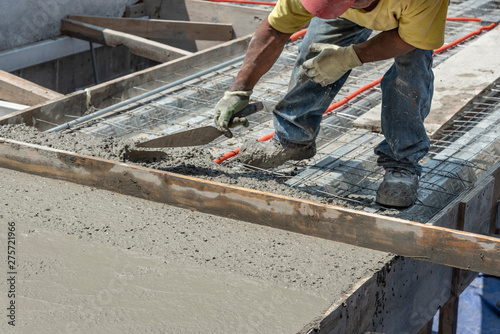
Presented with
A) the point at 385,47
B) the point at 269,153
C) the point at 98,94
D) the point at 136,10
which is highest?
the point at 385,47

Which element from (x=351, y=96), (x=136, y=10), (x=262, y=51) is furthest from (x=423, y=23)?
(x=136, y=10)

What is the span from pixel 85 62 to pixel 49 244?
3.97 m

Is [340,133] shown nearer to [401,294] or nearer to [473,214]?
[473,214]

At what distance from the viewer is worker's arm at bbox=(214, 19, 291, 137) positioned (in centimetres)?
303

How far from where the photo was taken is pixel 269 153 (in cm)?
338

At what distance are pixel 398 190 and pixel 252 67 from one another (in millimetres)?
962

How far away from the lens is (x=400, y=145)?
311cm

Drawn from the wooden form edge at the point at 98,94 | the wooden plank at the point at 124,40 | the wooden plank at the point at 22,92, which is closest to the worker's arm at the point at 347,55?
the wooden form edge at the point at 98,94

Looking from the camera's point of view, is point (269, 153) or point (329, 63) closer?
point (329, 63)

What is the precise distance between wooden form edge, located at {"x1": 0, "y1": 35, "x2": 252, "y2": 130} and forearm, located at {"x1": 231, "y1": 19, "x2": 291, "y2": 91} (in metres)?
1.50

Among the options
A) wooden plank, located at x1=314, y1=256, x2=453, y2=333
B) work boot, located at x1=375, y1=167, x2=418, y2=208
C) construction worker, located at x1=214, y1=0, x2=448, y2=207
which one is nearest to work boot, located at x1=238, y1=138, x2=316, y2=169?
construction worker, located at x1=214, y1=0, x2=448, y2=207

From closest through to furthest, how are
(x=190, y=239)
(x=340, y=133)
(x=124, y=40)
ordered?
(x=190, y=239), (x=340, y=133), (x=124, y=40)

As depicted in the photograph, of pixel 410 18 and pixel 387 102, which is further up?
pixel 410 18

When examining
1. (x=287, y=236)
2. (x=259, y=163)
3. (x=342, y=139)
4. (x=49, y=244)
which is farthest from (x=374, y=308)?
(x=342, y=139)
